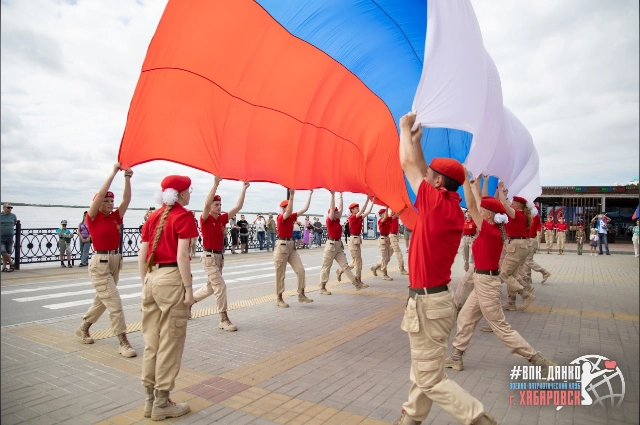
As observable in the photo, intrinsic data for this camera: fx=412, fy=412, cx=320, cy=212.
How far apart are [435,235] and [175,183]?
2.45m

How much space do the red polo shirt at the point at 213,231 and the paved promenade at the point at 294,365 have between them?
136cm

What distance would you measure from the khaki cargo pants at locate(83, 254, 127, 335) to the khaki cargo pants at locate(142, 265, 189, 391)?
1.95 metres

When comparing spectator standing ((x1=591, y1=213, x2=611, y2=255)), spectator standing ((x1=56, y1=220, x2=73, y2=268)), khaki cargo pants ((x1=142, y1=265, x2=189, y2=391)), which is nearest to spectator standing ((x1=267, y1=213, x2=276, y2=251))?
spectator standing ((x1=56, y1=220, x2=73, y2=268))

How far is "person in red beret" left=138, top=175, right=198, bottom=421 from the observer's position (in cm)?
369

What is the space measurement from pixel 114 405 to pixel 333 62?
5.35 metres

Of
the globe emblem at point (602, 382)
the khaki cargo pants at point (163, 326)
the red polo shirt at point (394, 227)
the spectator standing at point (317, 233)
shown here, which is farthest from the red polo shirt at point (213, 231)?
the spectator standing at point (317, 233)

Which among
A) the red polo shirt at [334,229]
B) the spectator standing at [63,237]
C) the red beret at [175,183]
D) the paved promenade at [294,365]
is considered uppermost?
the red beret at [175,183]

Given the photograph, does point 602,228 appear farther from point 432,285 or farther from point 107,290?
point 107,290

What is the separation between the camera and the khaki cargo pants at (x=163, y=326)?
371 cm

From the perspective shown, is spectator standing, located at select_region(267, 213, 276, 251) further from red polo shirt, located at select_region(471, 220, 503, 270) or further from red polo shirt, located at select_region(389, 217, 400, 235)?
red polo shirt, located at select_region(471, 220, 503, 270)

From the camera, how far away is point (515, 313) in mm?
8125

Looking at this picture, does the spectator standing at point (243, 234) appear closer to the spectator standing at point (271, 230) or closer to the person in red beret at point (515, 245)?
the spectator standing at point (271, 230)

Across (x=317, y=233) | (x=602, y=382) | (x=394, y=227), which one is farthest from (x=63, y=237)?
(x=317, y=233)

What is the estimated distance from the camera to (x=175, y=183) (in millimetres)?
3943
